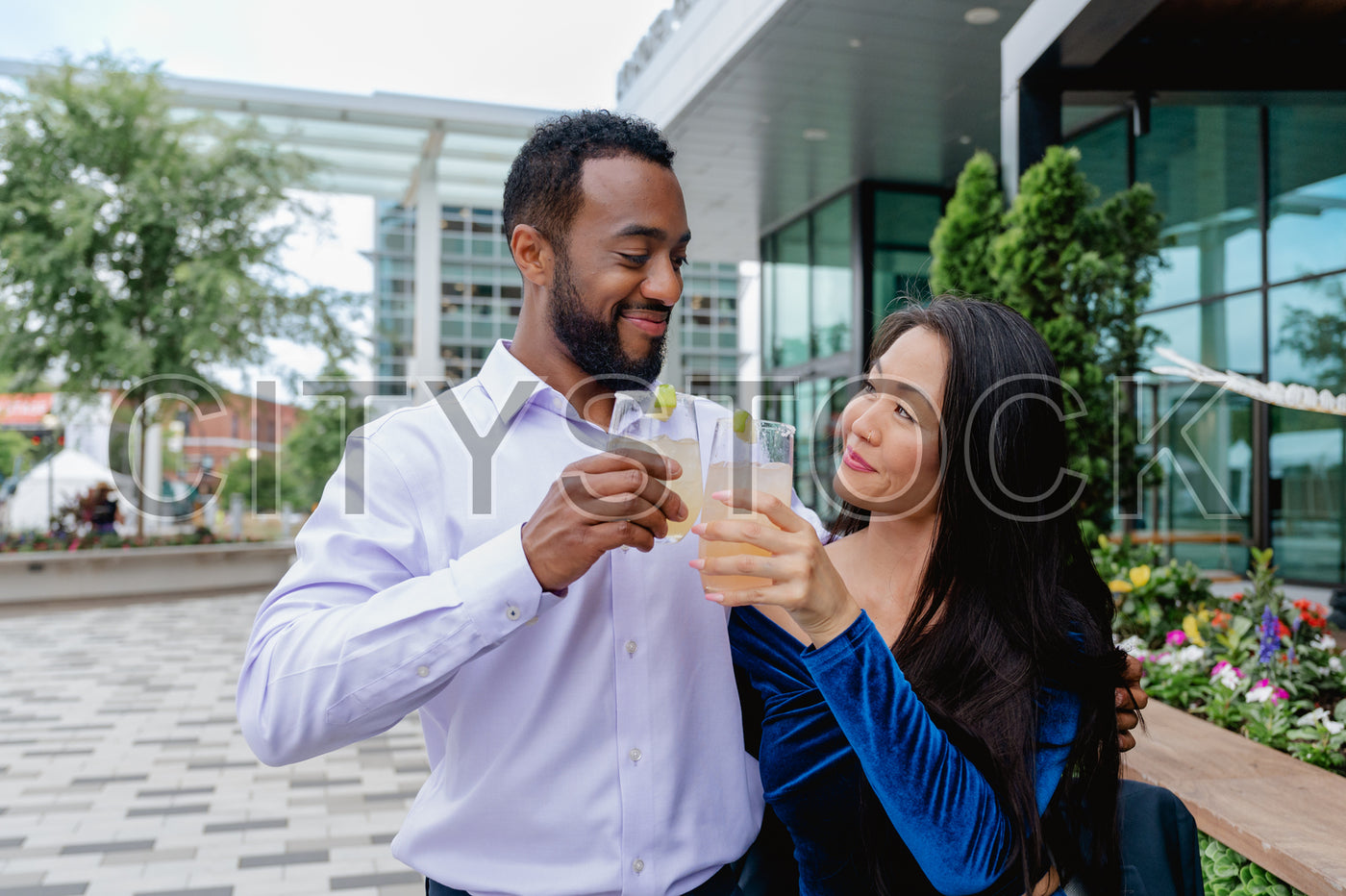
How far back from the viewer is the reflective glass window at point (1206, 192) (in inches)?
351

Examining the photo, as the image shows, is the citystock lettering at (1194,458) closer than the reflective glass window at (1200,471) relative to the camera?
No

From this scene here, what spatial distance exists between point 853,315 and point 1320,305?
20.6ft

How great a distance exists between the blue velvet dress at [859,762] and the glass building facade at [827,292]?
10.2m

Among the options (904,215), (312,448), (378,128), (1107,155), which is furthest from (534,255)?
(312,448)

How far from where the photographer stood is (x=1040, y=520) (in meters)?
1.63

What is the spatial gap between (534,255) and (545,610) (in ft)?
2.31

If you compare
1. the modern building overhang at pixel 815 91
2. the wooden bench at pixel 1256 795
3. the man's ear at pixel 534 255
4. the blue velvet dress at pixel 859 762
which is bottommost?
the wooden bench at pixel 1256 795

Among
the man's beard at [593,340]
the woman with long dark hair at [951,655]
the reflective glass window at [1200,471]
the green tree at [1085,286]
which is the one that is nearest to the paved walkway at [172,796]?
the woman with long dark hair at [951,655]

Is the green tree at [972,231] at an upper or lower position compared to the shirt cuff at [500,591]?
upper

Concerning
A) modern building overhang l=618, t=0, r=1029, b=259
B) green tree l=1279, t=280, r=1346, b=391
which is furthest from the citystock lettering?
modern building overhang l=618, t=0, r=1029, b=259

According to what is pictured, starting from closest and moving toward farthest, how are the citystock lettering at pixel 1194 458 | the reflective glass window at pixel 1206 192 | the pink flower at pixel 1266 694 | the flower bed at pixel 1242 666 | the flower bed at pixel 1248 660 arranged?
the flower bed at pixel 1242 666, the flower bed at pixel 1248 660, the pink flower at pixel 1266 694, the reflective glass window at pixel 1206 192, the citystock lettering at pixel 1194 458

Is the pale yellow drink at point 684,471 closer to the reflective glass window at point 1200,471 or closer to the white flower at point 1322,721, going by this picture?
the white flower at point 1322,721

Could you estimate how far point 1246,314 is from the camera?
9.02 metres

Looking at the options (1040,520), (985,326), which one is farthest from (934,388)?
(1040,520)
